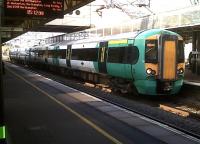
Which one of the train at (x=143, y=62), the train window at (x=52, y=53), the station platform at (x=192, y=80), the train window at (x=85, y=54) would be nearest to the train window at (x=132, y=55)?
the train at (x=143, y=62)

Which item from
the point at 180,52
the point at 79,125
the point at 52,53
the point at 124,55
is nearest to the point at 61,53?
the point at 52,53

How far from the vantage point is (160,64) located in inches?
760

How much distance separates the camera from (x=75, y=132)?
10781mm

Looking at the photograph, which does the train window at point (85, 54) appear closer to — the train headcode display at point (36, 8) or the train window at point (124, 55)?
the train window at point (124, 55)

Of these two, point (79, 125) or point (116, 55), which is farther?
point (116, 55)

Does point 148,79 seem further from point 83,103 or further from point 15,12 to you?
point 15,12

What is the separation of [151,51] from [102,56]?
18.7ft

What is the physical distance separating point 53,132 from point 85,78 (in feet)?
65.3

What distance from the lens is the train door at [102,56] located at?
24.2 metres

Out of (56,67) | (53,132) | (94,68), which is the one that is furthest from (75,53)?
(53,132)

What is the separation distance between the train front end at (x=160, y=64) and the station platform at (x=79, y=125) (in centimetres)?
339

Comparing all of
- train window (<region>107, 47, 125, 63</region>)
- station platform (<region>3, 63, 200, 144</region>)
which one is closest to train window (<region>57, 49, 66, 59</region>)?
train window (<region>107, 47, 125, 63</region>)

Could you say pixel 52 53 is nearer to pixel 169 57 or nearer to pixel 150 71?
pixel 169 57

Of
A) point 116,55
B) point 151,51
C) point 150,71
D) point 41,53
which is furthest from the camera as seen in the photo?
point 41,53
